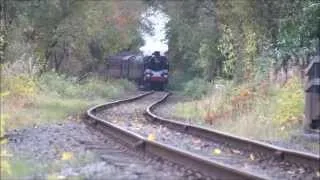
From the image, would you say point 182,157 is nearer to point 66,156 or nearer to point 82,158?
point 82,158

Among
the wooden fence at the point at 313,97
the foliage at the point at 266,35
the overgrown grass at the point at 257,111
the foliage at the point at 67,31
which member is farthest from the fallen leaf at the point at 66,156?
the foliage at the point at 67,31

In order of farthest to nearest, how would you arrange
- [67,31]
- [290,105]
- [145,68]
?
[145,68]
[67,31]
[290,105]

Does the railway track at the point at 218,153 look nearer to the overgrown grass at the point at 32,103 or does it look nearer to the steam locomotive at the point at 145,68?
the overgrown grass at the point at 32,103

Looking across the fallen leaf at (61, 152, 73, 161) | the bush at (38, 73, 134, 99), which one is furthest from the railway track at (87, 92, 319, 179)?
the bush at (38, 73, 134, 99)

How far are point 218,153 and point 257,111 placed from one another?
591 cm

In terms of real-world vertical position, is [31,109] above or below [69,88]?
above

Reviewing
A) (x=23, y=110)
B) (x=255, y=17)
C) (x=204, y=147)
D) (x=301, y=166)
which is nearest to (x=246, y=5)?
(x=255, y=17)

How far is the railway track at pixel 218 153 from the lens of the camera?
380 inches

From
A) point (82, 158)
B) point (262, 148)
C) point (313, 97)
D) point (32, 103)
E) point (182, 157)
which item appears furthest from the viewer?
point (32, 103)

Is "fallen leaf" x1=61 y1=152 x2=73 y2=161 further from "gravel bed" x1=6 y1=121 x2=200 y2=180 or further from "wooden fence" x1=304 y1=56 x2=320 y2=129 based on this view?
"wooden fence" x1=304 y1=56 x2=320 y2=129

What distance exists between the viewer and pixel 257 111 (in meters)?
17.9

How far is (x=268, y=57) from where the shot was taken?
976 inches

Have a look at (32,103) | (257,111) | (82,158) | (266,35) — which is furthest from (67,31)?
(82,158)

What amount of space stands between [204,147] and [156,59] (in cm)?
4684
